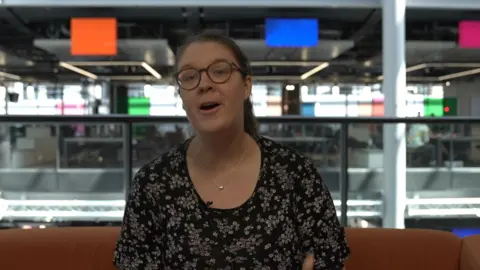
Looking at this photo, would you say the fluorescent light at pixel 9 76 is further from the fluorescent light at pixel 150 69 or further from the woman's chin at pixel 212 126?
the woman's chin at pixel 212 126

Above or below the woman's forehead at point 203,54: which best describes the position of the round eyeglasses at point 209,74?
below

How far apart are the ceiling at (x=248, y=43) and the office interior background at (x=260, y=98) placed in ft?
0.11

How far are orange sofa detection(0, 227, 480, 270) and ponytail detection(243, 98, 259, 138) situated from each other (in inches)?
31.5

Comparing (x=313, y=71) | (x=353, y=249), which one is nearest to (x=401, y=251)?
(x=353, y=249)

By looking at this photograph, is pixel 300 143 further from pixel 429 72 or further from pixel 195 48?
pixel 429 72

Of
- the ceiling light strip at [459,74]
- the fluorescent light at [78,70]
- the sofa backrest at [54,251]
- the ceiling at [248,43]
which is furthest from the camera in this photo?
the ceiling light strip at [459,74]

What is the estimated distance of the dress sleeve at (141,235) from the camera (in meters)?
1.26

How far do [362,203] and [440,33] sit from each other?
7.19 meters

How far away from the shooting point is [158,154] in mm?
3418

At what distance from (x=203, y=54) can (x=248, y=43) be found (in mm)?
8279

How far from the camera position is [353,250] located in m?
1.96

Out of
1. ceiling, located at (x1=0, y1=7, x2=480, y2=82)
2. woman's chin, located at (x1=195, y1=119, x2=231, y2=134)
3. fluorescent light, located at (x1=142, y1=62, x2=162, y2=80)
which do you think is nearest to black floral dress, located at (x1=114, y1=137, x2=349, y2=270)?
woman's chin, located at (x1=195, y1=119, x2=231, y2=134)

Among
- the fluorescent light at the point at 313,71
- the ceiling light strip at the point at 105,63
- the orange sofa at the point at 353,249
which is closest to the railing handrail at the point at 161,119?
the orange sofa at the point at 353,249

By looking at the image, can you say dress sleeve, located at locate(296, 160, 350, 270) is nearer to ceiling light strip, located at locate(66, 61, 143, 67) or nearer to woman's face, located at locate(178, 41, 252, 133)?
woman's face, located at locate(178, 41, 252, 133)
